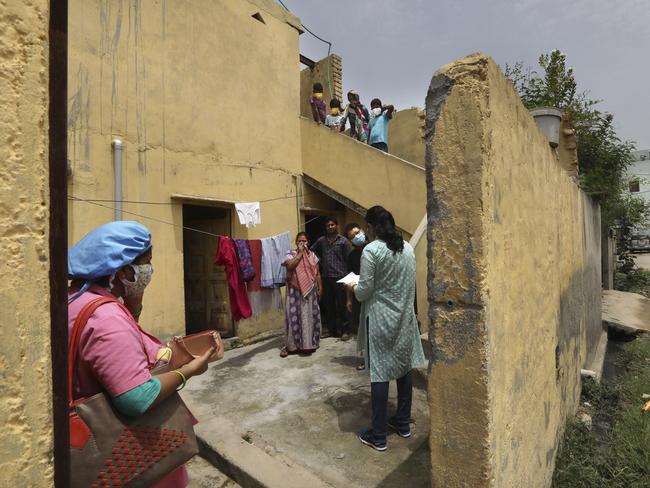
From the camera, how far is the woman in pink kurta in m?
1.22

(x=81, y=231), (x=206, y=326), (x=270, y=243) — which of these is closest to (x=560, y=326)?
(x=270, y=243)

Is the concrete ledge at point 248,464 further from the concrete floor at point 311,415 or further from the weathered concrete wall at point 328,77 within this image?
the weathered concrete wall at point 328,77

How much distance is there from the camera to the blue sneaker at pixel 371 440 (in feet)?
9.89

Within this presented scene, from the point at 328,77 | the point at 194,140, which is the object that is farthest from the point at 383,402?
the point at 328,77

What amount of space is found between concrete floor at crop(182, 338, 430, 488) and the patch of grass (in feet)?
3.38

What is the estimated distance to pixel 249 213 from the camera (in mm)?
6379

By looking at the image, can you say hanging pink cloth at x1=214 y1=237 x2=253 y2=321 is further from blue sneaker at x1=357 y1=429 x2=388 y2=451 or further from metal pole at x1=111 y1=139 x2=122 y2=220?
blue sneaker at x1=357 y1=429 x2=388 y2=451

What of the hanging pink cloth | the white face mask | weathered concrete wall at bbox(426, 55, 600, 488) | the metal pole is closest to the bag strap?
the white face mask

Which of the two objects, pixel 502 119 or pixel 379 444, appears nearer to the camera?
pixel 502 119

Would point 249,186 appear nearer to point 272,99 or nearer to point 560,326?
point 272,99

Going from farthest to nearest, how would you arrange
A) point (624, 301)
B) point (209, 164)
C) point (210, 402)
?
point (624, 301)
point (209, 164)
point (210, 402)

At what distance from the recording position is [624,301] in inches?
395

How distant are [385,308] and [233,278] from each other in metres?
3.51

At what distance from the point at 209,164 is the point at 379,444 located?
4.60 meters
